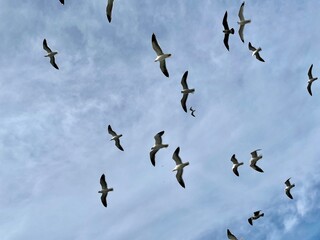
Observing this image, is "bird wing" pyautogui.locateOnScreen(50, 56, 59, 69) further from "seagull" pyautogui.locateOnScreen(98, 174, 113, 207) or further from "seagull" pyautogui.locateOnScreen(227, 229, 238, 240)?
"seagull" pyautogui.locateOnScreen(227, 229, 238, 240)

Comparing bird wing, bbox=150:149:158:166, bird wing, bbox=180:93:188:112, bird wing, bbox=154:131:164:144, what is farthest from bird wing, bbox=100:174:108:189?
bird wing, bbox=180:93:188:112

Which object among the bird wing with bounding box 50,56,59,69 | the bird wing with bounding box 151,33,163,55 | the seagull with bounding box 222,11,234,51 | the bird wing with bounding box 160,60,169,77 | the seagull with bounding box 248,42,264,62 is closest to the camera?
the bird wing with bounding box 151,33,163,55

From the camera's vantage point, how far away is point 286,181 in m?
69.5

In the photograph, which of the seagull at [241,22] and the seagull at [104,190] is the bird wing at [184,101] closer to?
the seagull at [241,22]

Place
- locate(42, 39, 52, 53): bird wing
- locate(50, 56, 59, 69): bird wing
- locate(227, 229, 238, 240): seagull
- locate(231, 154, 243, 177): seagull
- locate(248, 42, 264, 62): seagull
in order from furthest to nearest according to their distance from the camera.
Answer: locate(227, 229, 238, 240): seagull, locate(231, 154, 243, 177): seagull, locate(42, 39, 52, 53): bird wing, locate(50, 56, 59, 69): bird wing, locate(248, 42, 264, 62): seagull

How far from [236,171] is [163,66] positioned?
15041 millimetres

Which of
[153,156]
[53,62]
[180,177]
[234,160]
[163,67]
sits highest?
[53,62]

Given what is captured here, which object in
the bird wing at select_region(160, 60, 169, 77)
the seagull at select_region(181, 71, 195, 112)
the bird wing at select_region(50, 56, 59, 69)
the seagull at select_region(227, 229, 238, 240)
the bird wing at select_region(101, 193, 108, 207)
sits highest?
the bird wing at select_region(50, 56, 59, 69)

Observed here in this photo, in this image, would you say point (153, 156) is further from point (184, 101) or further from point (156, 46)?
point (156, 46)

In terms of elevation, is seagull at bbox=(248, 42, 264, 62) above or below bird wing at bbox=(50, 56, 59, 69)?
below

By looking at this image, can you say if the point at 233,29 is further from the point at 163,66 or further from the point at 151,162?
the point at 151,162

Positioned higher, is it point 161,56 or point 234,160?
point 161,56

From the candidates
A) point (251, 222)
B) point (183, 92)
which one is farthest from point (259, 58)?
point (251, 222)

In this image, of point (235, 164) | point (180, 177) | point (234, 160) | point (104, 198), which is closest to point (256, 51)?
point (234, 160)
